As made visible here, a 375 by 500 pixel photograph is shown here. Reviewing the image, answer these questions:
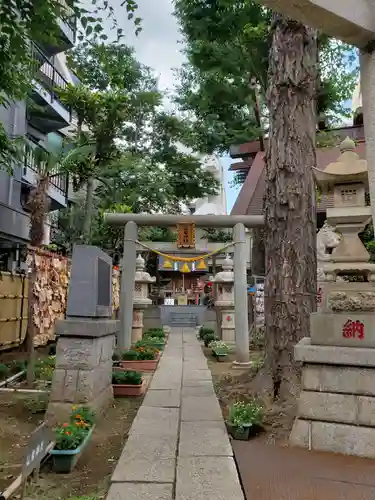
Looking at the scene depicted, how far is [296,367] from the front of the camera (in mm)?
5527

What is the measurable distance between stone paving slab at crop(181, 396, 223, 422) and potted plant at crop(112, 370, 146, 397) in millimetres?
846

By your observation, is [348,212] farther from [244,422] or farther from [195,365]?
[195,365]

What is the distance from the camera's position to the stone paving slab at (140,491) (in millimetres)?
2787

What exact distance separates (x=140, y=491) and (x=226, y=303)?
449 inches

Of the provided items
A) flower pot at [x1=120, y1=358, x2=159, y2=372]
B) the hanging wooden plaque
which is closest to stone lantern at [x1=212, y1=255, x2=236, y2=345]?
the hanging wooden plaque

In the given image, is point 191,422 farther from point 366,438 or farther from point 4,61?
point 4,61

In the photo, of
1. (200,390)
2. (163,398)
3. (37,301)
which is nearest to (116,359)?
(37,301)

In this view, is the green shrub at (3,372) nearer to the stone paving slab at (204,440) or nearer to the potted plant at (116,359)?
the potted plant at (116,359)

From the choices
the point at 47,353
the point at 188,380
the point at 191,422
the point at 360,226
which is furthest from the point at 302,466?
the point at 47,353

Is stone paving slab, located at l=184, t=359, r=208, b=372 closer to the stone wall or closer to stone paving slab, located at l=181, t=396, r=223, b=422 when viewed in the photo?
stone paving slab, located at l=181, t=396, r=223, b=422

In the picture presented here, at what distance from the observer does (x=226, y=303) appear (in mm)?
14164

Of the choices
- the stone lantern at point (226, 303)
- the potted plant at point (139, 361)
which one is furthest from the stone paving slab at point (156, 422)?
the stone lantern at point (226, 303)

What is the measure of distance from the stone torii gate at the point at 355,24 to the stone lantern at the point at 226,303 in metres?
11.9

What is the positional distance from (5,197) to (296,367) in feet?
38.4
